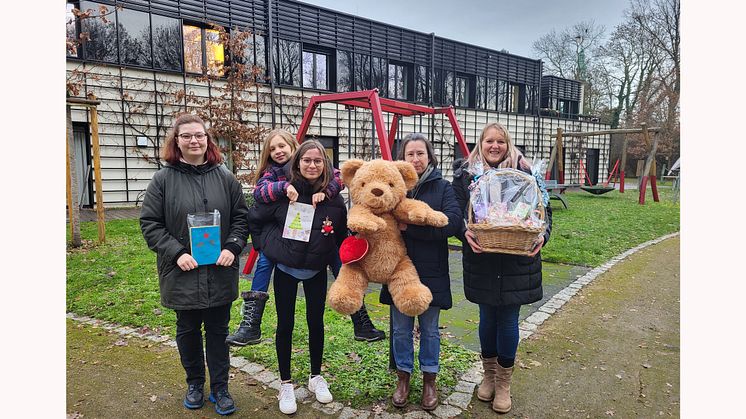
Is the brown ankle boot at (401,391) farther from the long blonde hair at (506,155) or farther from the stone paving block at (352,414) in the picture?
the long blonde hair at (506,155)

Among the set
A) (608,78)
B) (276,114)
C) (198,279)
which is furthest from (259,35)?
(608,78)

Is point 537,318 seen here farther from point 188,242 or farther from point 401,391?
point 188,242

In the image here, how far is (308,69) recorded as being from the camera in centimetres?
1562

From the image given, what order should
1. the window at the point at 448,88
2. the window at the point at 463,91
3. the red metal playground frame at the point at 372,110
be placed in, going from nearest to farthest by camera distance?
the red metal playground frame at the point at 372,110
the window at the point at 448,88
the window at the point at 463,91

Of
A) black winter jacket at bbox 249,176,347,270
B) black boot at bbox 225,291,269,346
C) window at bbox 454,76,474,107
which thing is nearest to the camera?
black winter jacket at bbox 249,176,347,270

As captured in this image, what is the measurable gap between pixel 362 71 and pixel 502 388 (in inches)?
611

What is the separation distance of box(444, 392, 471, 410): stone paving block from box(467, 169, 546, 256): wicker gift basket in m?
1.11

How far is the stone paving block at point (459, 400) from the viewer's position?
2957 mm

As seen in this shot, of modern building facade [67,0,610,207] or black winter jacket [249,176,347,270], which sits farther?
modern building facade [67,0,610,207]

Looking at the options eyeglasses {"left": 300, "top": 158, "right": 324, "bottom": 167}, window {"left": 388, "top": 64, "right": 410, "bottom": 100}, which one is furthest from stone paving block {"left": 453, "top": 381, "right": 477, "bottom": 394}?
window {"left": 388, "top": 64, "right": 410, "bottom": 100}

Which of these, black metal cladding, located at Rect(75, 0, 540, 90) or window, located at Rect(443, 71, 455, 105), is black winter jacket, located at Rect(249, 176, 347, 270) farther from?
window, located at Rect(443, 71, 455, 105)

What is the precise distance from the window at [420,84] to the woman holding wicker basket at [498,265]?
54.6 ft

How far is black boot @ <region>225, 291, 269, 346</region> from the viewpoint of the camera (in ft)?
10.2

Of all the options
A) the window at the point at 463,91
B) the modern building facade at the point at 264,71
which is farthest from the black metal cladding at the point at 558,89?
the window at the point at 463,91
